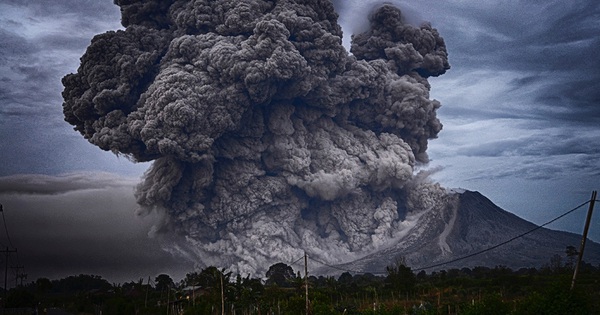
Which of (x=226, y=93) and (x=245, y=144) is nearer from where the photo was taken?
(x=226, y=93)

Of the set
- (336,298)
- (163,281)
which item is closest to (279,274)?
(163,281)

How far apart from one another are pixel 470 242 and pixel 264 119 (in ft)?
240

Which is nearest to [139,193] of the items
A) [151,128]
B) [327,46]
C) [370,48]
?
[151,128]

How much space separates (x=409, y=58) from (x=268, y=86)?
21314mm

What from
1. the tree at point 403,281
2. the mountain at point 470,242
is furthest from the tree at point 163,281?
the tree at point 403,281

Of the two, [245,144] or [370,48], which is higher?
[370,48]

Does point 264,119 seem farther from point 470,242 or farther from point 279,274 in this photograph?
point 470,242

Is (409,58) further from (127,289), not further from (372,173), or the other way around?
(127,289)

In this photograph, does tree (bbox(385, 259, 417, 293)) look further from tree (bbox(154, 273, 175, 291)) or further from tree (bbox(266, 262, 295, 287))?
tree (bbox(154, 273, 175, 291))

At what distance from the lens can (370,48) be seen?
307 ft

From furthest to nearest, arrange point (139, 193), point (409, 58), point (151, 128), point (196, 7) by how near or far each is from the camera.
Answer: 1. point (409, 58)
2. point (139, 193)
3. point (196, 7)
4. point (151, 128)

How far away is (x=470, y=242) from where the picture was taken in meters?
145

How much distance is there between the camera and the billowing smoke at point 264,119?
254 ft

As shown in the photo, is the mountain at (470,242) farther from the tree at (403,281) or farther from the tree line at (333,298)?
the tree at (403,281)
